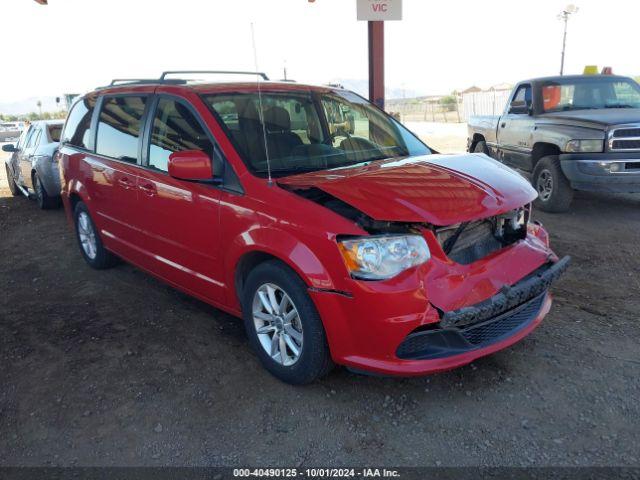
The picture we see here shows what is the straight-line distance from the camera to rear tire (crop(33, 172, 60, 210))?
334 inches

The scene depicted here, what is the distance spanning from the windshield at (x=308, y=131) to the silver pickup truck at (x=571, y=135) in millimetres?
3474

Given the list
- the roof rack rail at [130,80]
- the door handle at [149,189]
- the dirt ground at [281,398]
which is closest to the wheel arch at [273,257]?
the dirt ground at [281,398]

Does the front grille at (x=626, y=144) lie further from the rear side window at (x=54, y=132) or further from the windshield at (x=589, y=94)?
the rear side window at (x=54, y=132)

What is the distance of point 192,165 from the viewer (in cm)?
314

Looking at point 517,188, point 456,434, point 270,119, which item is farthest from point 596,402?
point 270,119

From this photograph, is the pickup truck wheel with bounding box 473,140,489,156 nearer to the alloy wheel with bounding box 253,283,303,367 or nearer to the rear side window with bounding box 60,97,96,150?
the rear side window with bounding box 60,97,96,150

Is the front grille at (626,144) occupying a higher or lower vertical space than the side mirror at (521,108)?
lower

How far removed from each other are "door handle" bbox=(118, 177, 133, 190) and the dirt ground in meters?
1.02

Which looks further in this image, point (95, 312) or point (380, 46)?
point (380, 46)

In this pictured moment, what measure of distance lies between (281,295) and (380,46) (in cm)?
799

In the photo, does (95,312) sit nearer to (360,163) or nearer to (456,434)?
(360,163)

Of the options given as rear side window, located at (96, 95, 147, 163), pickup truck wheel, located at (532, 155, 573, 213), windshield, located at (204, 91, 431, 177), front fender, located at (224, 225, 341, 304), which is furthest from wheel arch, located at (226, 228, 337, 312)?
pickup truck wheel, located at (532, 155, 573, 213)

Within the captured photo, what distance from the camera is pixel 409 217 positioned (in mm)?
2602

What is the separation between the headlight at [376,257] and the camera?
2590mm
